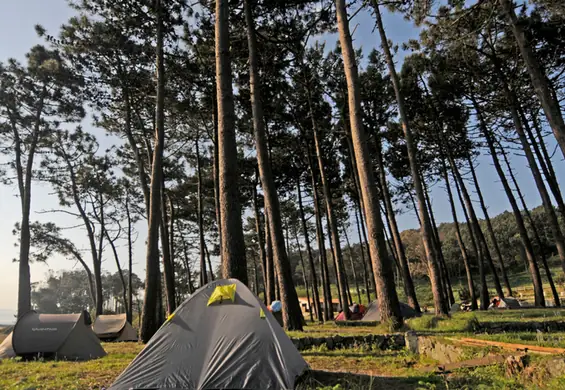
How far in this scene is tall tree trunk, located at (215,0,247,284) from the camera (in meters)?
6.18

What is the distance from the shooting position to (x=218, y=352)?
12.8 ft

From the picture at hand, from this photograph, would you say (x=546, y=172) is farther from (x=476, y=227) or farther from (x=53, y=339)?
(x=53, y=339)

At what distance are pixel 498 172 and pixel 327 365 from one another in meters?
14.0

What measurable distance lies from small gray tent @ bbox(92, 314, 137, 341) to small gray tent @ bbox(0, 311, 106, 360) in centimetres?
669

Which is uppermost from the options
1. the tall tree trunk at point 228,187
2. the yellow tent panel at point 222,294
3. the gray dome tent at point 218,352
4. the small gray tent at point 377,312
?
the tall tree trunk at point 228,187

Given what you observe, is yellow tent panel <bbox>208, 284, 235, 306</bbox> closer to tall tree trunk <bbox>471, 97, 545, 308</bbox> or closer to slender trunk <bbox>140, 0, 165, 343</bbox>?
slender trunk <bbox>140, 0, 165, 343</bbox>

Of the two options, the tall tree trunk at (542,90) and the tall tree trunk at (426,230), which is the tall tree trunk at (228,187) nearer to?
the tall tree trunk at (426,230)

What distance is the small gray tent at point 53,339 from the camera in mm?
7760

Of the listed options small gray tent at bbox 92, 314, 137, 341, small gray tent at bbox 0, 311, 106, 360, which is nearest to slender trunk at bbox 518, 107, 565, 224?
small gray tent at bbox 0, 311, 106, 360

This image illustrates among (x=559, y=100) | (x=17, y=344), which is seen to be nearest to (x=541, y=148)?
(x=559, y=100)

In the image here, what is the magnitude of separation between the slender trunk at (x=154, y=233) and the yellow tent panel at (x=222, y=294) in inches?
A: 215

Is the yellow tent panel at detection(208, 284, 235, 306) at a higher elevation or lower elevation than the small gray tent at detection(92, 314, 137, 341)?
higher

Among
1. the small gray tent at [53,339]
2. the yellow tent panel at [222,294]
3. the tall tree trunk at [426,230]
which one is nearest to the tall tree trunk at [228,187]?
the yellow tent panel at [222,294]

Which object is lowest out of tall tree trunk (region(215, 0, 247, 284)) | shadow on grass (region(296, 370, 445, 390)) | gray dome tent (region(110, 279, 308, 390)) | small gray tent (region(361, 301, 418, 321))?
small gray tent (region(361, 301, 418, 321))
